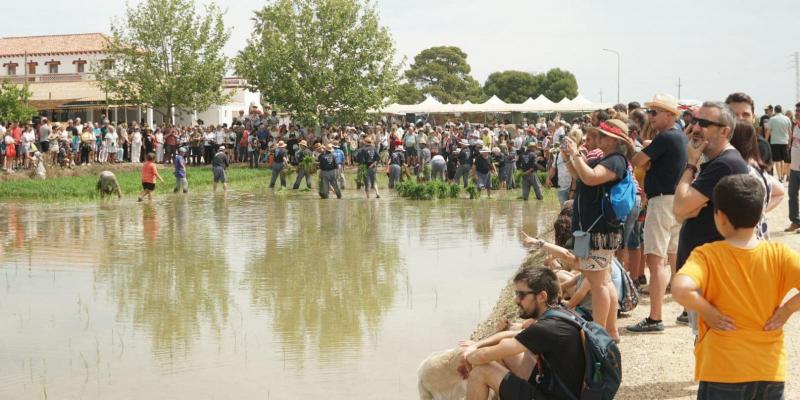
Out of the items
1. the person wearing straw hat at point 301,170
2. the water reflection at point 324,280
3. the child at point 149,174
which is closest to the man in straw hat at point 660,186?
the water reflection at point 324,280

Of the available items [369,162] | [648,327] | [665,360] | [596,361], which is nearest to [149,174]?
[369,162]

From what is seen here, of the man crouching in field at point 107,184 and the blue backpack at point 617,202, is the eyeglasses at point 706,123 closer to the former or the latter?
the blue backpack at point 617,202

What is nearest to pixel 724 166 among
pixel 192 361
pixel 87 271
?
pixel 192 361

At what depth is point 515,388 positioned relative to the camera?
17.7 feet

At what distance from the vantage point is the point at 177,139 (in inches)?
1443

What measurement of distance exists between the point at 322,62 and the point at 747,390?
39.7 m

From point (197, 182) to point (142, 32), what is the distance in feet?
67.3

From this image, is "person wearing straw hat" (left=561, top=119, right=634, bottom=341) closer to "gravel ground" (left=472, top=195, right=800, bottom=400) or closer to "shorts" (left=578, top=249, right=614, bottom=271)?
"shorts" (left=578, top=249, right=614, bottom=271)

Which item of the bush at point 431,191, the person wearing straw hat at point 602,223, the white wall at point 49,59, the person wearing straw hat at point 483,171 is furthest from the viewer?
the white wall at point 49,59

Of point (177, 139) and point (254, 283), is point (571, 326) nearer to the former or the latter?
point (254, 283)

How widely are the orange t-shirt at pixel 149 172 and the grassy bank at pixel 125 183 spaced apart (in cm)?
185

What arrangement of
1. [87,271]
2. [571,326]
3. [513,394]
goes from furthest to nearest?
[87,271] < [513,394] < [571,326]

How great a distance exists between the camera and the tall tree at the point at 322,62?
→ 42.4 meters

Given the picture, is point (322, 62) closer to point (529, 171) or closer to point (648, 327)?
point (529, 171)
